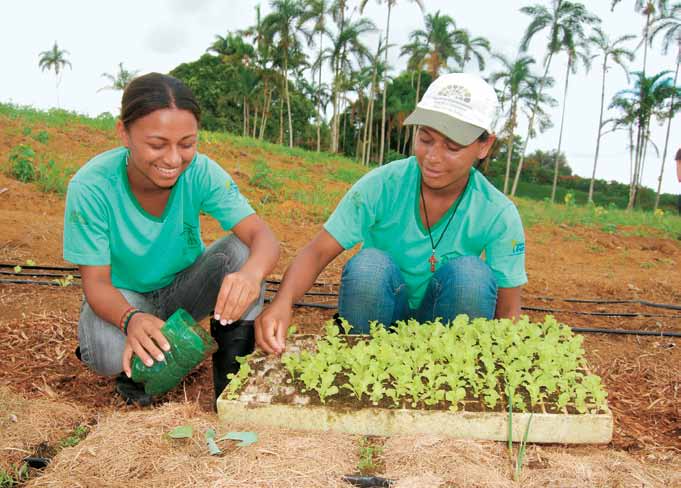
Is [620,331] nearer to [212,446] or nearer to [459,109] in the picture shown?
[459,109]

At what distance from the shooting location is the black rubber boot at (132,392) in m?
2.28

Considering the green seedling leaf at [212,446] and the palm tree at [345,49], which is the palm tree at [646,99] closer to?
the palm tree at [345,49]

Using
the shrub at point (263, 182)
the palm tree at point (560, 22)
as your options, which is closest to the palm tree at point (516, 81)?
the palm tree at point (560, 22)

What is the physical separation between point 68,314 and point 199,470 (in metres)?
2.33

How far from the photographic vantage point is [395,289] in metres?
2.46

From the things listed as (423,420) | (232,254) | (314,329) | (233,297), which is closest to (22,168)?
(314,329)

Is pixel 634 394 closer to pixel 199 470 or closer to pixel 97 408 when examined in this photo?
Answer: pixel 199 470

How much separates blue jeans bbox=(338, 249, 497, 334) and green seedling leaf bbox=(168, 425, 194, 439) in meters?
0.94

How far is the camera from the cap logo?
2.16 metres

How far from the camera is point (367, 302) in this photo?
238cm

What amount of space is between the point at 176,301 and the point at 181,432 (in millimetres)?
938

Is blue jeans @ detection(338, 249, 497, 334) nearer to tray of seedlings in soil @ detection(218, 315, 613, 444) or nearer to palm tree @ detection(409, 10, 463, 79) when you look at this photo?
tray of seedlings in soil @ detection(218, 315, 613, 444)

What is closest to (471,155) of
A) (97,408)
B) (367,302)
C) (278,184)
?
(367,302)

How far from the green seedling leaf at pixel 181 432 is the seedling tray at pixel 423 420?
17 cm
